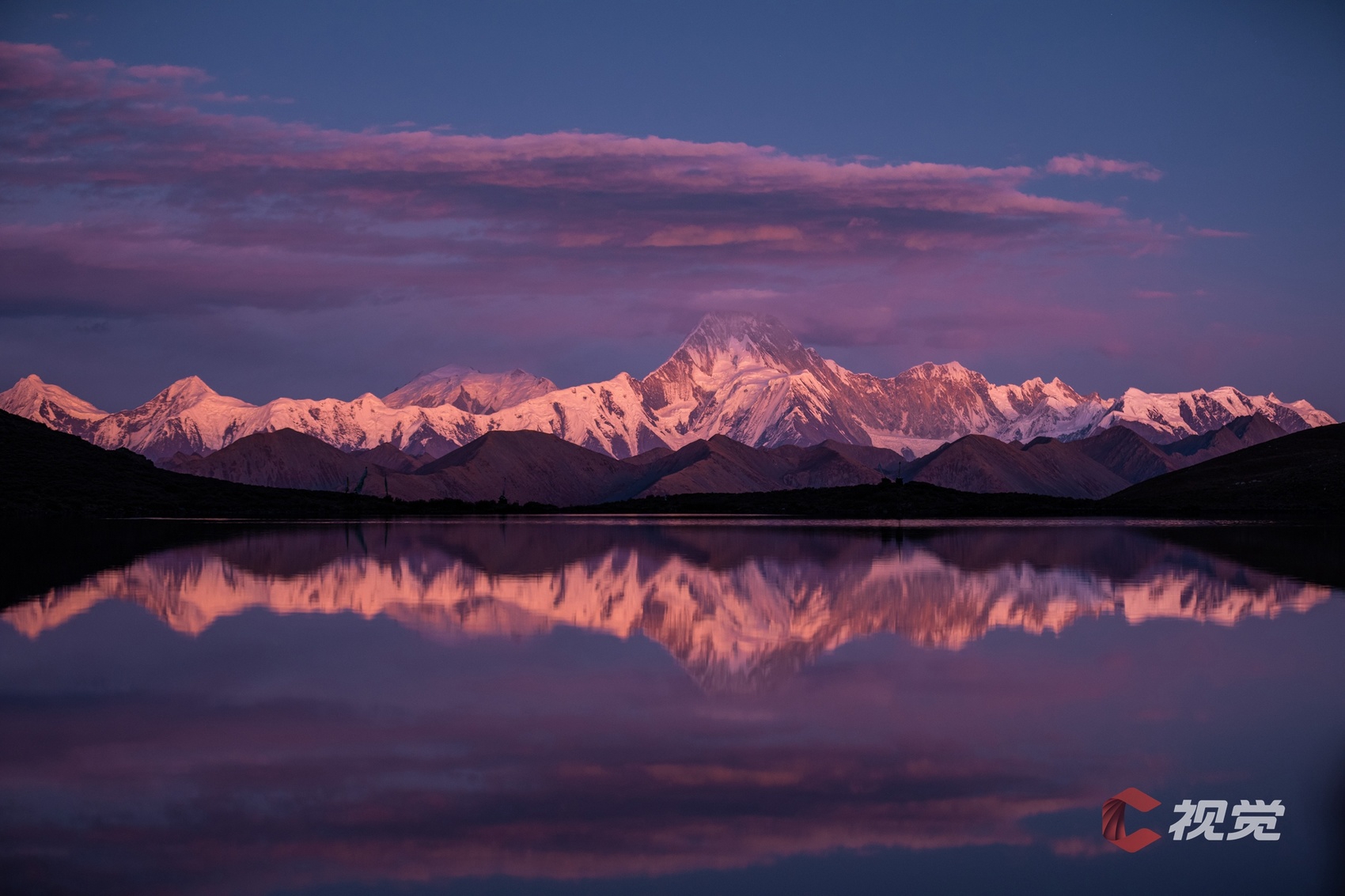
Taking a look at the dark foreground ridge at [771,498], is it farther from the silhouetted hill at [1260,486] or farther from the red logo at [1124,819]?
the red logo at [1124,819]

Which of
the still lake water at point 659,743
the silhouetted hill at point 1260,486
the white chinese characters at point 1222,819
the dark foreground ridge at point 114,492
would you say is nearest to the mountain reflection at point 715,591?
the still lake water at point 659,743

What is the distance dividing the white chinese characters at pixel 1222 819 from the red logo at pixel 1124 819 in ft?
0.85

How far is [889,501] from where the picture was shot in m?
183

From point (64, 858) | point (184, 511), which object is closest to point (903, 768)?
point (64, 858)

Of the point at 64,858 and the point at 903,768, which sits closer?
the point at 64,858

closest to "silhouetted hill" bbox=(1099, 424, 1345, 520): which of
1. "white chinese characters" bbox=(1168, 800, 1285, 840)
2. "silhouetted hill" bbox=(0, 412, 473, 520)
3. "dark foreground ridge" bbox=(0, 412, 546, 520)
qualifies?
"dark foreground ridge" bbox=(0, 412, 546, 520)

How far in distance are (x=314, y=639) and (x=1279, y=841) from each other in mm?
18631

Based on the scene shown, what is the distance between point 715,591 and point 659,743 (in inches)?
822

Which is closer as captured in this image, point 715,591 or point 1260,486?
point 715,591

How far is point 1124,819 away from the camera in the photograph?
1298 cm

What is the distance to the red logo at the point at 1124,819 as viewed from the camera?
12.5 metres

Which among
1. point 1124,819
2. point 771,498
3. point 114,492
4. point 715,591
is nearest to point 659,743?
point 1124,819

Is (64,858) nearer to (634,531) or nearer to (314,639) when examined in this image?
(314,639)

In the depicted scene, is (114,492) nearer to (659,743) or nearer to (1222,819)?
(659,743)
